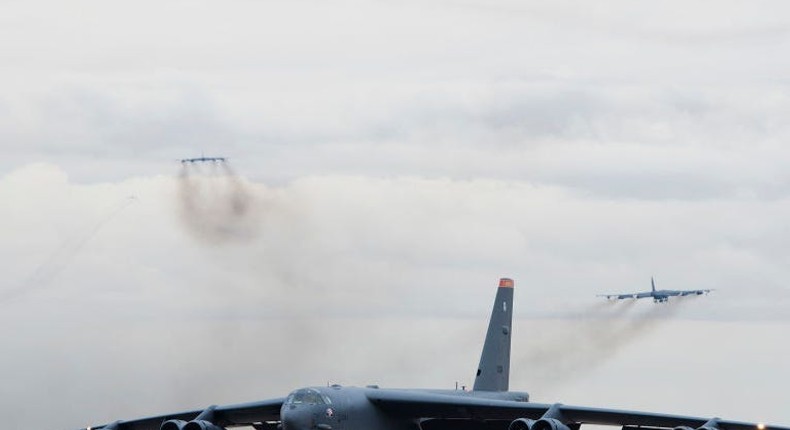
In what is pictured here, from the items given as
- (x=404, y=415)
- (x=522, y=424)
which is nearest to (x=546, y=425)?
(x=522, y=424)

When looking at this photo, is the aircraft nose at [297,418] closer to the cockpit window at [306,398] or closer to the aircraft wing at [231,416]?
the cockpit window at [306,398]

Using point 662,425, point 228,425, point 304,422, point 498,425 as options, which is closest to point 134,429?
point 228,425

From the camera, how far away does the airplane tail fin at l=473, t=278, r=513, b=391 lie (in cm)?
7656

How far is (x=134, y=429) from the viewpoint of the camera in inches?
2758

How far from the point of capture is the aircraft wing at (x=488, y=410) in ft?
209

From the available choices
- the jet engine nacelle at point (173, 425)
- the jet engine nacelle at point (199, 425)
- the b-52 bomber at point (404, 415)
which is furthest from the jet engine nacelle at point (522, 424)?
the jet engine nacelle at point (173, 425)

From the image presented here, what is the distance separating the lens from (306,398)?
64.3 m

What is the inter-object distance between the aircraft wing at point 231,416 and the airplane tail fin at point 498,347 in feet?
36.1

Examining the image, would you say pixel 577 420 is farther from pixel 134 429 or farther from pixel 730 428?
pixel 134 429

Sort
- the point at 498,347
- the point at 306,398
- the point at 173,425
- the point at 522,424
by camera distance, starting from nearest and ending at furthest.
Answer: the point at 522,424, the point at 306,398, the point at 173,425, the point at 498,347

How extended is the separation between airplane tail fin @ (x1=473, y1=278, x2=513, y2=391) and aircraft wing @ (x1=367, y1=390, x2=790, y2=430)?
7.59m

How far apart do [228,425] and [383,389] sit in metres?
6.63

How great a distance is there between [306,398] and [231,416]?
19.2ft

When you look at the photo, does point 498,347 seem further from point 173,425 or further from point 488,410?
point 173,425
